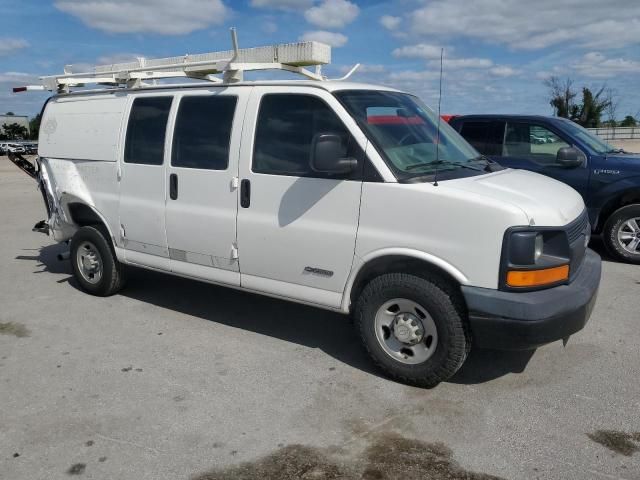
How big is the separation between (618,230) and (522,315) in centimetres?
460

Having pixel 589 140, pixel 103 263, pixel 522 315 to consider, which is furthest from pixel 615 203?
pixel 103 263

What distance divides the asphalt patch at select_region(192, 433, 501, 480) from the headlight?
3.62ft

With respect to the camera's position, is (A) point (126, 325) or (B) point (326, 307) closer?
(B) point (326, 307)

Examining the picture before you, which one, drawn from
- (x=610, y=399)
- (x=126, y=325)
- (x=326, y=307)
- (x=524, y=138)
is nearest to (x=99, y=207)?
(x=126, y=325)

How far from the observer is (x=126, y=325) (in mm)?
5215

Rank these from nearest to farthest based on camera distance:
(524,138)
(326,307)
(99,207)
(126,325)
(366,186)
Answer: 1. (366,186)
2. (326,307)
3. (126,325)
4. (99,207)
5. (524,138)

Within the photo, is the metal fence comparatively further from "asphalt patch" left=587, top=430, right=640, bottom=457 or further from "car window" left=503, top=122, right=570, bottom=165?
"asphalt patch" left=587, top=430, right=640, bottom=457

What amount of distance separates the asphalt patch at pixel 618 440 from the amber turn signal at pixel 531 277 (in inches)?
36.8

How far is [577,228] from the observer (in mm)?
3963

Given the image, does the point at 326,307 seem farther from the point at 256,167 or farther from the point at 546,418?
the point at 546,418

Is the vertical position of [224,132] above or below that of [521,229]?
above

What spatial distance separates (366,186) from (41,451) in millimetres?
2556

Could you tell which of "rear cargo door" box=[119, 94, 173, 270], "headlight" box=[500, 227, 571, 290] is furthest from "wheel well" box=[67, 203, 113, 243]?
"headlight" box=[500, 227, 571, 290]

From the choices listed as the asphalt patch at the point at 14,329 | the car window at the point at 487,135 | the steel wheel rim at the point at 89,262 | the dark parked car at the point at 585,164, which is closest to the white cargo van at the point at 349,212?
the steel wheel rim at the point at 89,262
